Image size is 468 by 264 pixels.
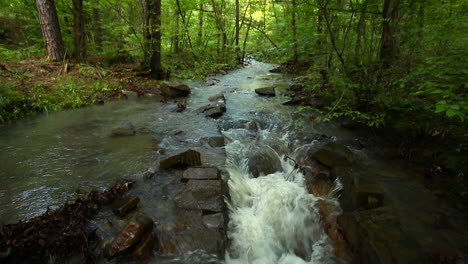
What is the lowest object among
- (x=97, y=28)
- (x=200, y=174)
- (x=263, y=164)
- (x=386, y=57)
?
(x=263, y=164)

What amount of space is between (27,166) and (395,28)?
8.42m

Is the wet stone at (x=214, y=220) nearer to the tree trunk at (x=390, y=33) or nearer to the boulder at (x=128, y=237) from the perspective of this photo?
the boulder at (x=128, y=237)

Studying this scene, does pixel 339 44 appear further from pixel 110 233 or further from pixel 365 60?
pixel 110 233

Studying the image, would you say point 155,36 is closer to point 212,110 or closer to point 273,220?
point 212,110

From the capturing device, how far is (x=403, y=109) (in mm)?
5340

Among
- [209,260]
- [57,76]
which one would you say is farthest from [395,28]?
[57,76]

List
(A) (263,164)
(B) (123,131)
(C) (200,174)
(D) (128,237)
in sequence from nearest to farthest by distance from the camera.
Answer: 1. (D) (128,237)
2. (C) (200,174)
3. (A) (263,164)
4. (B) (123,131)

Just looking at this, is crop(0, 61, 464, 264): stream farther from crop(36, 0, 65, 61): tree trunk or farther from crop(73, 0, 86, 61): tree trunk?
crop(73, 0, 86, 61): tree trunk

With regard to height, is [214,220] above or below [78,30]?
below

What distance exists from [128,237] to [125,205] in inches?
24.4

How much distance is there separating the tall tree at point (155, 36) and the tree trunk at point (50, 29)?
358cm

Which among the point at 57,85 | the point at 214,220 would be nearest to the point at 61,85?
the point at 57,85

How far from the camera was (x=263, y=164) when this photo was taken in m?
5.38

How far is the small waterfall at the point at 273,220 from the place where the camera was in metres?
3.68
